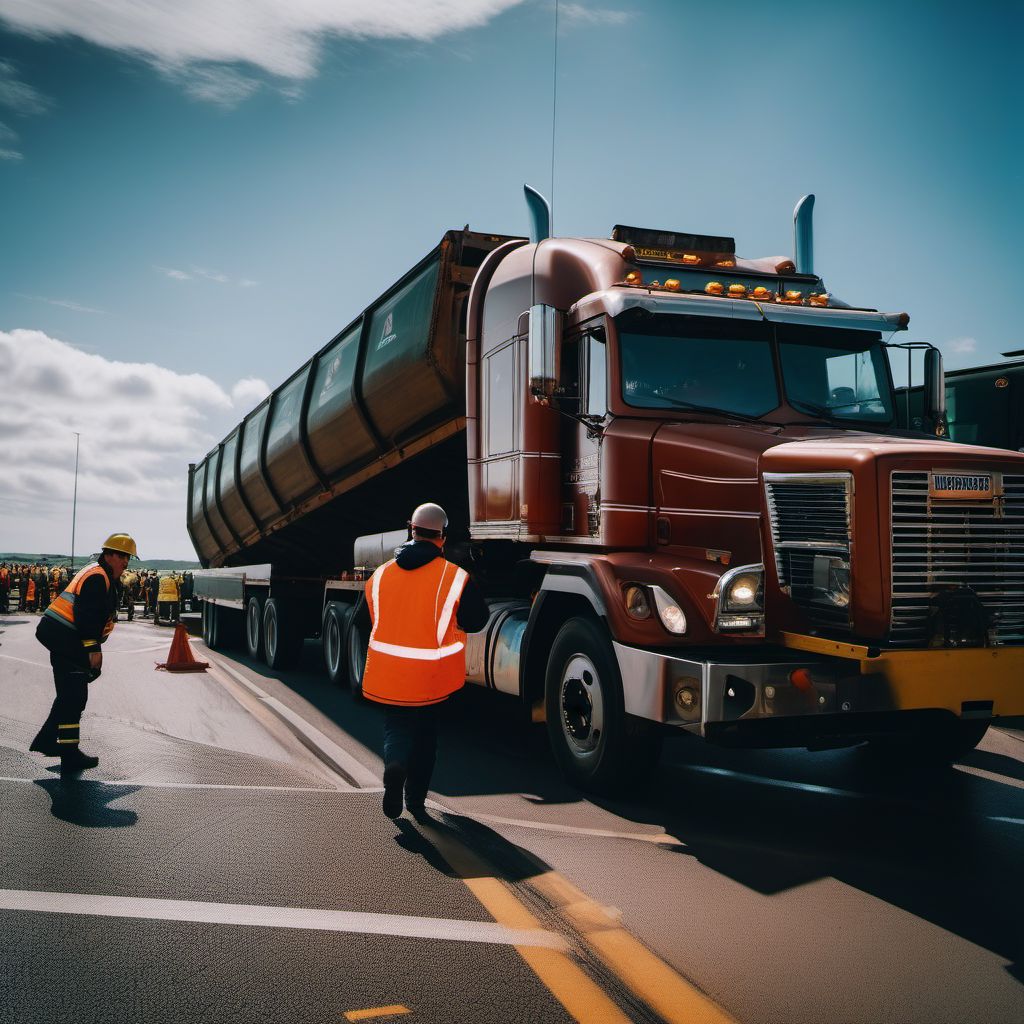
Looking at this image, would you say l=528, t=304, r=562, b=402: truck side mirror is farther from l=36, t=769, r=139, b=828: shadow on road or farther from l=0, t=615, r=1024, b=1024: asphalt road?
l=36, t=769, r=139, b=828: shadow on road

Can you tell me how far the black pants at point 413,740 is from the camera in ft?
18.5

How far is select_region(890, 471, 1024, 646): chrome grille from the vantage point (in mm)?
5195

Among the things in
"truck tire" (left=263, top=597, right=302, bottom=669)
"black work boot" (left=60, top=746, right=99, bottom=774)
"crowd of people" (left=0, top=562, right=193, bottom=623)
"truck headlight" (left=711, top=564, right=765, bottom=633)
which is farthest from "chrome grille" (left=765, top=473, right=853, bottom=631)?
"crowd of people" (left=0, top=562, right=193, bottom=623)

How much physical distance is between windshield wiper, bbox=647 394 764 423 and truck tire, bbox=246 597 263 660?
10.4 m

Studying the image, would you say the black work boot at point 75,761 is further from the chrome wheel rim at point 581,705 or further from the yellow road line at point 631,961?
the yellow road line at point 631,961

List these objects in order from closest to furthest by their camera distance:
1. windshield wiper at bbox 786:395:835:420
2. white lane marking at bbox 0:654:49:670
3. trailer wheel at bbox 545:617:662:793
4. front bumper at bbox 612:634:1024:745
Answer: front bumper at bbox 612:634:1024:745 < trailer wheel at bbox 545:617:662:793 < windshield wiper at bbox 786:395:835:420 < white lane marking at bbox 0:654:49:670

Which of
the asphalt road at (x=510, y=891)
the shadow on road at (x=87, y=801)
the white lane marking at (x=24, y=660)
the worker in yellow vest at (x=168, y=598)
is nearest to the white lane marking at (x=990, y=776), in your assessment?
the asphalt road at (x=510, y=891)

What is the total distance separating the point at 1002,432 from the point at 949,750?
5.22m

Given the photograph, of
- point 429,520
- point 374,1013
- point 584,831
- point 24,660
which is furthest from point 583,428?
point 24,660

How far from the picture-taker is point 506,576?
822 centimetres

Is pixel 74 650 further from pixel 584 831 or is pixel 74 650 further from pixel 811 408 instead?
pixel 811 408

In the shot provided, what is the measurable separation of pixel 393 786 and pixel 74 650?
9.31ft

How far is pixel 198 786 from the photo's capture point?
655 centimetres

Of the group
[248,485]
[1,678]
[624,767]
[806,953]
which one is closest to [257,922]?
[806,953]
